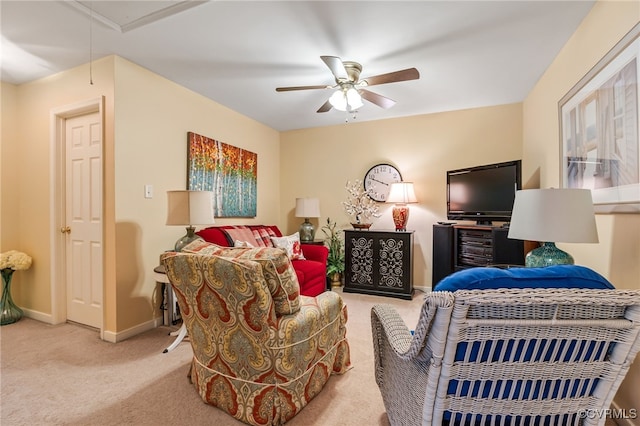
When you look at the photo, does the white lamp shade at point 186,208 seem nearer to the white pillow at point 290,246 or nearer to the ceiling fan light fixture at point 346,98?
the white pillow at point 290,246

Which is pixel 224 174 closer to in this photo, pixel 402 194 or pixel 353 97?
pixel 353 97

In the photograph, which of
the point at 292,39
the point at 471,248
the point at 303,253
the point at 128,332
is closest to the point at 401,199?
the point at 471,248

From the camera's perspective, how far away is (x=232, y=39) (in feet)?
7.59

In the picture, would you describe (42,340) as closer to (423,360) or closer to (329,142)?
(423,360)

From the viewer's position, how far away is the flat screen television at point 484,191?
3055mm

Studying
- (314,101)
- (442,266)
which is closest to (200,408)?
(442,266)

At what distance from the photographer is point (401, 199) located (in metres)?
3.94

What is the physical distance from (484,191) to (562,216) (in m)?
1.97

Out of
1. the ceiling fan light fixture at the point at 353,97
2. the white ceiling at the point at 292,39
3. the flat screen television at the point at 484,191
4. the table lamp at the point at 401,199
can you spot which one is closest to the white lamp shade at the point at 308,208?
the table lamp at the point at 401,199

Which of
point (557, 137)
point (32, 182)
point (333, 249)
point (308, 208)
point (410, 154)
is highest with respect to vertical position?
point (410, 154)

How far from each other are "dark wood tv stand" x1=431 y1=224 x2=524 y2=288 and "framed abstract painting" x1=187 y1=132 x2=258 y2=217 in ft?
8.35

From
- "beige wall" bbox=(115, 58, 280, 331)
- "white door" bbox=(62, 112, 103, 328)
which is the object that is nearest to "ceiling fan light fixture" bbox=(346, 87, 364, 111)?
"beige wall" bbox=(115, 58, 280, 331)

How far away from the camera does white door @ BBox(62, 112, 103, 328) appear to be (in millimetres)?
2738

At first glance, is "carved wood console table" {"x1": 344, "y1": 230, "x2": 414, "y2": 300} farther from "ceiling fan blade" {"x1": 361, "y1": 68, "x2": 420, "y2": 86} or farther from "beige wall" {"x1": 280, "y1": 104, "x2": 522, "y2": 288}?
"ceiling fan blade" {"x1": 361, "y1": 68, "x2": 420, "y2": 86}
